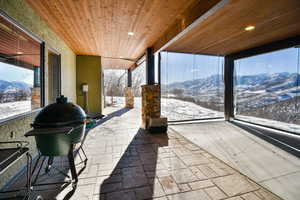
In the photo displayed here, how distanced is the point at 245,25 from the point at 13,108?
4717mm

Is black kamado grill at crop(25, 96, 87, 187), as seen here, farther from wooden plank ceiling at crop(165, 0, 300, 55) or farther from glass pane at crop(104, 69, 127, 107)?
glass pane at crop(104, 69, 127, 107)

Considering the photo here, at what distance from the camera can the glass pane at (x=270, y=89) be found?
4094mm

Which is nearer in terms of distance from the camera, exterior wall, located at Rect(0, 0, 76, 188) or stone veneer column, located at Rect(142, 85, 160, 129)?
exterior wall, located at Rect(0, 0, 76, 188)

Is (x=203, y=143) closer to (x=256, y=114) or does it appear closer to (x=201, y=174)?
(x=201, y=174)

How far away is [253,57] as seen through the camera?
16.5 ft

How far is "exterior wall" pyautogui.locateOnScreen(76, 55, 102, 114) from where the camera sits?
6.11m

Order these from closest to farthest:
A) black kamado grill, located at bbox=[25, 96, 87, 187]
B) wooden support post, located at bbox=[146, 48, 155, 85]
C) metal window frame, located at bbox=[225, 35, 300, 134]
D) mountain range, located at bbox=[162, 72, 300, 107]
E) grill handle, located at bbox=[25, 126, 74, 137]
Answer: grill handle, located at bbox=[25, 126, 74, 137]
black kamado grill, located at bbox=[25, 96, 87, 187]
metal window frame, located at bbox=[225, 35, 300, 134]
mountain range, located at bbox=[162, 72, 300, 107]
wooden support post, located at bbox=[146, 48, 155, 85]

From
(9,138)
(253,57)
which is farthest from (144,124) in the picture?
(253,57)

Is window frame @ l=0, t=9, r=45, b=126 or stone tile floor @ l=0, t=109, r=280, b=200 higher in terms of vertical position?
window frame @ l=0, t=9, r=45, b=126

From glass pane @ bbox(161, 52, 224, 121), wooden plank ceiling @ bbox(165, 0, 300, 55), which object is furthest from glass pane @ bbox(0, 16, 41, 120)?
glass pane @ bbox(161, 52, 224, 121)

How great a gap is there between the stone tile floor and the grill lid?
2.92ft

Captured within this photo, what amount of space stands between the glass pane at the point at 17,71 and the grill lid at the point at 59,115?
24.8 inches

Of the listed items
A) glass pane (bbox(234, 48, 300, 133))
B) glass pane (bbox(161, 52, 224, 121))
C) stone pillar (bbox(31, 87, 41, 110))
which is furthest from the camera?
glass pane (bbox(161, 52, 224, 121))

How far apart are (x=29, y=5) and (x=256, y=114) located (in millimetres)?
6892
